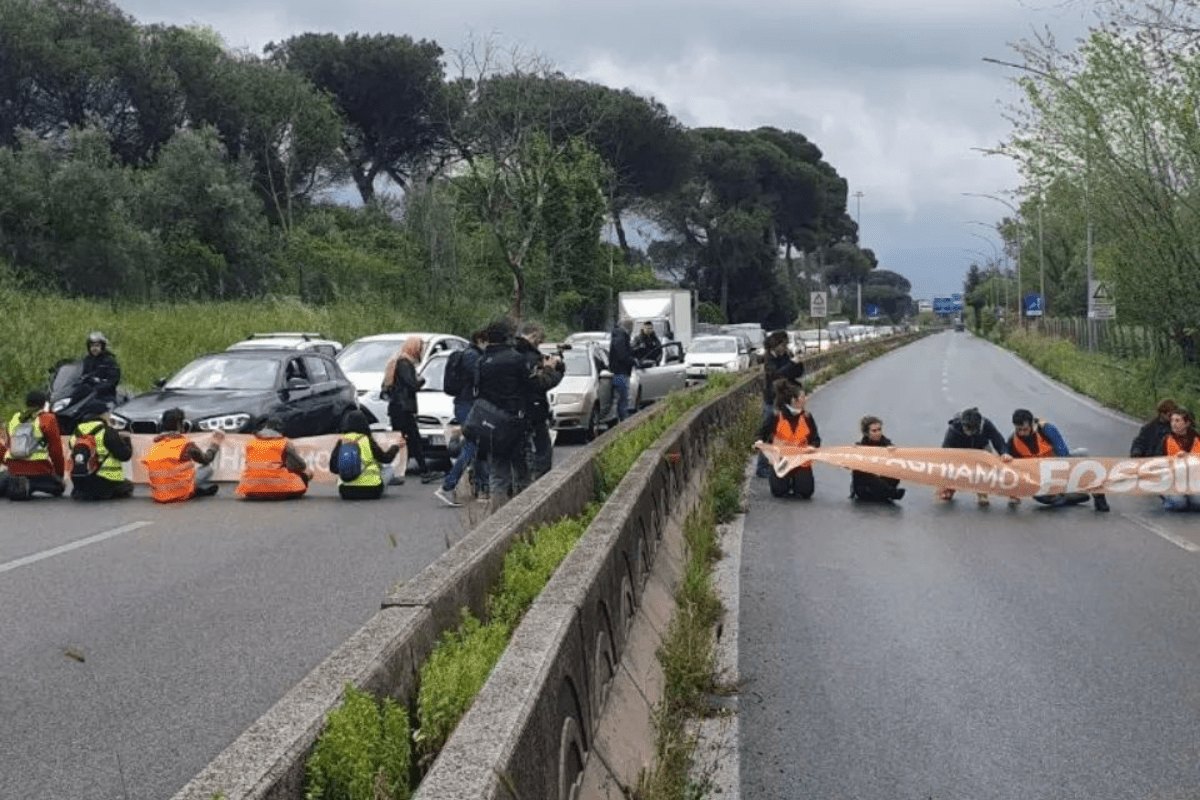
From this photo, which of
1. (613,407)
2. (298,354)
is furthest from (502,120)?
(298,354)

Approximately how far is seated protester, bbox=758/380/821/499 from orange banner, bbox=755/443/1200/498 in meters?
0.26

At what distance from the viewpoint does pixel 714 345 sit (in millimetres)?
48281

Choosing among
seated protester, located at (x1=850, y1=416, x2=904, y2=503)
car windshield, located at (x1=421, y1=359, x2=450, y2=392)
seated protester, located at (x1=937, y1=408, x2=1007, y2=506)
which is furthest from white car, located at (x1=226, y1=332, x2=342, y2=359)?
seated protester, located at (x1=937, y1=408, x2=1007, y2=506)

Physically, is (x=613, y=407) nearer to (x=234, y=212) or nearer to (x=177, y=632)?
(x=177, y=632)

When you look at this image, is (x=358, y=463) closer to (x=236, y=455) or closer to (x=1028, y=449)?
(x=236, y=455)

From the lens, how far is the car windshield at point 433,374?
20.9 m

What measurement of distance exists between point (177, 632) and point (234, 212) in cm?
4405

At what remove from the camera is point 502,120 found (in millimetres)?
56438

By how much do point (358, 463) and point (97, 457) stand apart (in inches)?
103

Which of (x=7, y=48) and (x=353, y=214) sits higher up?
(x=7, y=48)

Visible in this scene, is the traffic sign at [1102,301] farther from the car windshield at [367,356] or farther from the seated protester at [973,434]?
the seated protester at [973,434]

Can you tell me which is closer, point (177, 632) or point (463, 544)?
point (463, 544)

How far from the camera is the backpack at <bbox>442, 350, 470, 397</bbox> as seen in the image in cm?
1573

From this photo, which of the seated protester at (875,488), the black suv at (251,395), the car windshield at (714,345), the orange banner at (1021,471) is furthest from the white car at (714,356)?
the orange banner at (1021,471)
